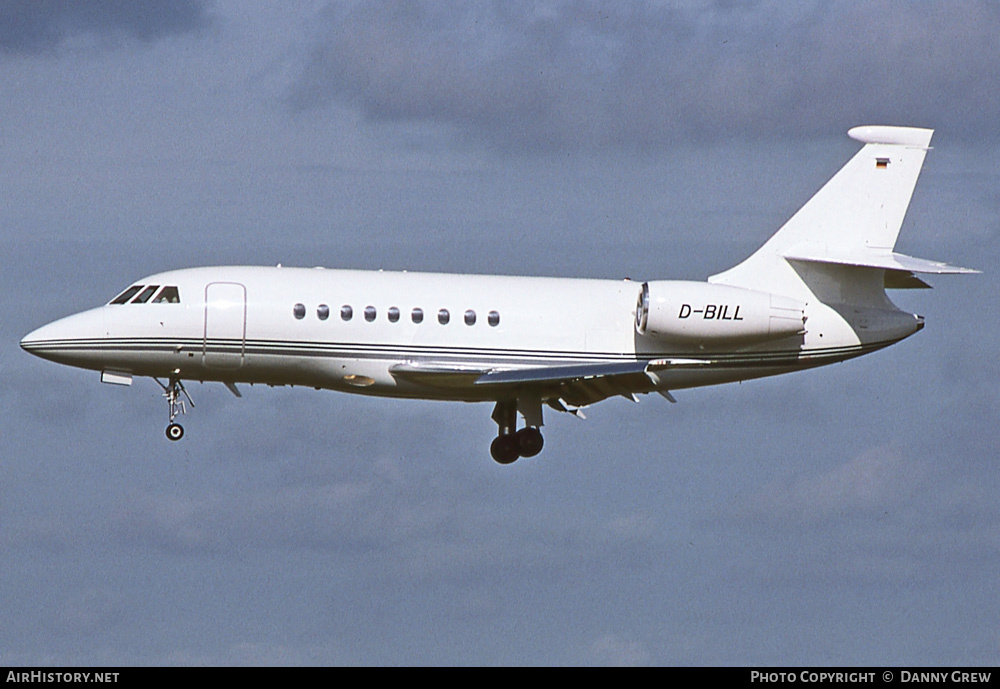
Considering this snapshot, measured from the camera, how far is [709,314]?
47.0 m

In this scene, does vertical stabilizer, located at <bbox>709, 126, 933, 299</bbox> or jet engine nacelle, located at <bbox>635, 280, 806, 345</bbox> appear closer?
jet engine nacelle, located at <bbox>635, 280, 806, 345</bbox>

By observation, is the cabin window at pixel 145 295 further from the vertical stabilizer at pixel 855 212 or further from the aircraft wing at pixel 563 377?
the vertical stabilizer at pixel 855 212

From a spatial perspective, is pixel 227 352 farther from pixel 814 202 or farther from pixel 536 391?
pixel 814 202

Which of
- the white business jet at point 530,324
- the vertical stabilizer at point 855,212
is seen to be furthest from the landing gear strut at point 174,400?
the vertical stabilizer at point 855,212

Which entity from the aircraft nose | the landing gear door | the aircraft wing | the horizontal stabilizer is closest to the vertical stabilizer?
the horizontal stabilizer

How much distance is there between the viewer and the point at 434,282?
46750mm

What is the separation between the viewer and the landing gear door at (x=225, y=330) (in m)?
45.4

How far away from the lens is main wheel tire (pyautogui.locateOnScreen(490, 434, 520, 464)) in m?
48.4

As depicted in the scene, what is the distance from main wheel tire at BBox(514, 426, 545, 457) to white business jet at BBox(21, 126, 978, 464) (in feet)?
A: 0.16

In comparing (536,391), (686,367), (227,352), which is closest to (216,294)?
(227,352)

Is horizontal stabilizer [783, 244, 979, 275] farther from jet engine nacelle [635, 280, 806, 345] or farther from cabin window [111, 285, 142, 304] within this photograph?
cabin window [111, 285, 142, 304]

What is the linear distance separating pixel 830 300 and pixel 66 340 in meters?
18.5

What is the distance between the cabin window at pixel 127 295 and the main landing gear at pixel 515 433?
9209mm

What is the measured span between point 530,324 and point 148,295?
29.5 feet
